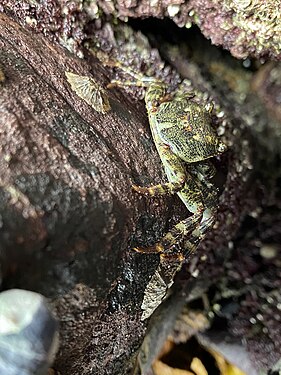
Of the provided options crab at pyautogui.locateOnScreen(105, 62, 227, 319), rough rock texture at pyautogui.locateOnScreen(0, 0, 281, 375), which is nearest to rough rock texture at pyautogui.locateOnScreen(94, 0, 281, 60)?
rough rock texture at pyautogui.locateOnScreen(0, 0, 281, 375)

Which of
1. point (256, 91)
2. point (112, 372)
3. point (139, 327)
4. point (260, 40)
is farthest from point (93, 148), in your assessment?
point (256, 91)

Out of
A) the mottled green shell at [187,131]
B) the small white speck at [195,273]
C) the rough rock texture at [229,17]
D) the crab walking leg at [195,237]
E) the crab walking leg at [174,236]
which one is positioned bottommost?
the small white speck at [195,273]

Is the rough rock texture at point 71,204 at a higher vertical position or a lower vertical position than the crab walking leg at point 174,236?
higher

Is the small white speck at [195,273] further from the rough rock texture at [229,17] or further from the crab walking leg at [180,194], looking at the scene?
the rough rock texture at [229,17]

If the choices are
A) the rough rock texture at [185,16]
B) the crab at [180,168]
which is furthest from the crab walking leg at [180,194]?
the rough rock texture at [185,16]

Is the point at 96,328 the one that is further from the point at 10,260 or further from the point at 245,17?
the point at 245,17

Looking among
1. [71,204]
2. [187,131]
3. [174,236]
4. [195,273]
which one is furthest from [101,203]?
[195,273]

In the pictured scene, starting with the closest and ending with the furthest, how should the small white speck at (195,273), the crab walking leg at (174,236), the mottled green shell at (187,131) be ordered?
the crab walking leg at (174,236) < the mottled green shell at (187,131) < the small white speck at (195,273)
